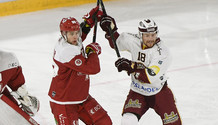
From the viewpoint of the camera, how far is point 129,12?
7922 mm

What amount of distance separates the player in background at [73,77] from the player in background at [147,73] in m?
0.23

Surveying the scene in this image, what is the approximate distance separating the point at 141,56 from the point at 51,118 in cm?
127

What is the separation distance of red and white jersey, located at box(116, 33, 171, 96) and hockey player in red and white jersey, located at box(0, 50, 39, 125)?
0.86 metres

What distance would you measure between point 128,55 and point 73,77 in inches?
98.5

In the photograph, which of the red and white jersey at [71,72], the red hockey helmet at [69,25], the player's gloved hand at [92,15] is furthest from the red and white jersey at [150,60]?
the red hockey helmet at [69,25]

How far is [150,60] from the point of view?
391cm

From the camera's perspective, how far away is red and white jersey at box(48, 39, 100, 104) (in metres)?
3.67

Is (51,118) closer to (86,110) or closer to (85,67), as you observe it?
(86,110)

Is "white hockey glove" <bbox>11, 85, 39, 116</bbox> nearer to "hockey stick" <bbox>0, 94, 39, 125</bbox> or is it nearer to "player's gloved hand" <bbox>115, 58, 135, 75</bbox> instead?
"hockey stick" <bbox>0, 94, 39, 125</bbox>

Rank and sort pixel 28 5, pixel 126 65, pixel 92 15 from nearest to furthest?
pixel 126 65 < pixel 92 15 < pixel 28 5

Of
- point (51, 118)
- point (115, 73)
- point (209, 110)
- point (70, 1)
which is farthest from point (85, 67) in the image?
point (70, 1)

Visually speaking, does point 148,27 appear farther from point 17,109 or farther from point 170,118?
point 17,109

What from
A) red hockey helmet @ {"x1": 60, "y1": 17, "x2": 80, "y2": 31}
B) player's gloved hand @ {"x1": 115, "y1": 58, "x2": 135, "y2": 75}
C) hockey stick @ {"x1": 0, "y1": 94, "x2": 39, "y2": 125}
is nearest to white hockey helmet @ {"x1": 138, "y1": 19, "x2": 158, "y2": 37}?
player's gloved hand @ {"x1": 115, "y1": 58, "x2": 135, "y2": 75}

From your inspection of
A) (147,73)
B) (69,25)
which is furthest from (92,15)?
(147,73)
